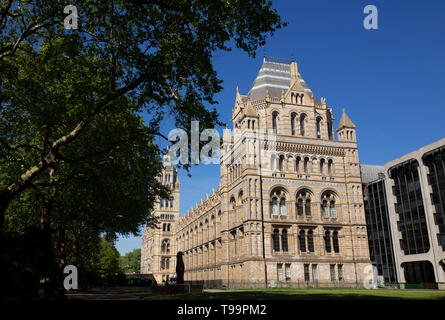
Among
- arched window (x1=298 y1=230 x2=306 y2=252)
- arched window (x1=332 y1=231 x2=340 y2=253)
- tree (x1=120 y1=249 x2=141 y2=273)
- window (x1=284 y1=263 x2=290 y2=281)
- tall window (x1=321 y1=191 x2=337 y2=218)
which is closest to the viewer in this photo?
window (x1=284 y1=263 x2=290 y2=281)

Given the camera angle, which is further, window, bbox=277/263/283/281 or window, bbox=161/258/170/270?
window, bbox=161/258/170/270

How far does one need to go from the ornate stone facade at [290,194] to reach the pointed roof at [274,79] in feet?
0.69

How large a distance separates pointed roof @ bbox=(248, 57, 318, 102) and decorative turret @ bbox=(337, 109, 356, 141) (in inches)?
248

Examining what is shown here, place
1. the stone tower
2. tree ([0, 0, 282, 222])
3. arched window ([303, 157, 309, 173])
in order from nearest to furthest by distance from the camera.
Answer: tree ([0, 0, 282, 222]) < arched window ([303, 157, 309, 173]) < the stone tower

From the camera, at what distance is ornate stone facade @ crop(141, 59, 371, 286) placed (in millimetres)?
42031

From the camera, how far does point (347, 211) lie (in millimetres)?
45781

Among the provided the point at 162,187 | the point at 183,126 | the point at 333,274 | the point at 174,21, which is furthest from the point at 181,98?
the point at 333,274

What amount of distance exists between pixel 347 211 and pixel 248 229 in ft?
43.8

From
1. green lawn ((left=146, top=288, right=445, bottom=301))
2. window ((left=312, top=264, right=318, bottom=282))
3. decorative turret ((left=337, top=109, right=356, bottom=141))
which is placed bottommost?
green lawn ((left=146, top=288, right=445, bottom=301))

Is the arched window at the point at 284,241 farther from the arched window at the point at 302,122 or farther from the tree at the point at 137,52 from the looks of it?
the tree at the point at 137,52

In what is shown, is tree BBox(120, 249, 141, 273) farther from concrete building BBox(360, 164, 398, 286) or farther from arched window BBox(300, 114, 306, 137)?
arched window BBox(300, 114, 306, 137)

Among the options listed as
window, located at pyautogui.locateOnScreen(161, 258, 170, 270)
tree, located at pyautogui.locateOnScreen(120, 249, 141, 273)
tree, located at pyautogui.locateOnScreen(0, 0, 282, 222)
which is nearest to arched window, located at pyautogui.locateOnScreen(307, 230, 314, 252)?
tree, located at pyautogui.locateOnScreen(0, 0, 282, 222)

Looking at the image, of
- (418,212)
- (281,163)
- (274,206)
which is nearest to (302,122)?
(281,163)

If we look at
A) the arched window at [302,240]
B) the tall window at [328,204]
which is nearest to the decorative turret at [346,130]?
the tall window at [328,204]
